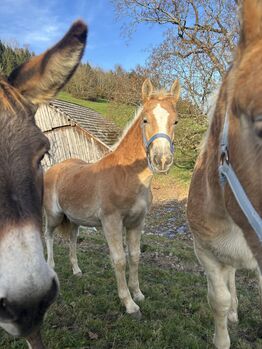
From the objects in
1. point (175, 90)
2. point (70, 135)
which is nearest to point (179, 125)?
point (70, 135)

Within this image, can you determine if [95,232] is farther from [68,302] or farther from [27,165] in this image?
[27,165]

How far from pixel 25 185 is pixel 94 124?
764 inches

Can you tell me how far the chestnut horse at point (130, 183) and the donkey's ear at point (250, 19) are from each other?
8.99 feet

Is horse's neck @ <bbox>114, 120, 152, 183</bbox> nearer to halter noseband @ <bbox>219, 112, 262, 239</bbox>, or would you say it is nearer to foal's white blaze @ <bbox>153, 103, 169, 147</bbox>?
foal's white blaze @ <bbox>153, 103, 169, 147</bbox>

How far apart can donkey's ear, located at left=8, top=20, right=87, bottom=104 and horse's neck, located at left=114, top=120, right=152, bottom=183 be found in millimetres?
2270

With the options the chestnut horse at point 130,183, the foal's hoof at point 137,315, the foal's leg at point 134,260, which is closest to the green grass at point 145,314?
the foal's hoof at point 137,315

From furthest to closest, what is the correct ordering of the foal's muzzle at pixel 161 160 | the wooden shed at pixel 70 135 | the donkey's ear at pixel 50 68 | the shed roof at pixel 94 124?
the shed roof at pixel 94 124 → the wooden shed at pixel 70 135 → the foal's muzzle at pixel 161 160 → the donkey's ear at pixel 50 68

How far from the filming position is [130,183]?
4.35 m

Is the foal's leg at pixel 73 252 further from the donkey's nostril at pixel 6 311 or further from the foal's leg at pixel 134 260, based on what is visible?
the donkey's nostril at pixel 6 311

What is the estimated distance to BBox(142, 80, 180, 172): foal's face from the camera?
13.6ft

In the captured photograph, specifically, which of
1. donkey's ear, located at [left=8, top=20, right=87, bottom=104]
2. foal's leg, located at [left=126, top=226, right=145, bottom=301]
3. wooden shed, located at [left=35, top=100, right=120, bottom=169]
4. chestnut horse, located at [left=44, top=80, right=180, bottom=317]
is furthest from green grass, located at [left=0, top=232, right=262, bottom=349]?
wooden shed, located at [left=35, top=100, right=120, bottom=169]

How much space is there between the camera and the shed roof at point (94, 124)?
19453 millimetres

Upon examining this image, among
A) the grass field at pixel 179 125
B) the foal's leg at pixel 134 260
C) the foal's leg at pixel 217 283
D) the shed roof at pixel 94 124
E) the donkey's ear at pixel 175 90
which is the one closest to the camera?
the foal's leg at pixel 217 283

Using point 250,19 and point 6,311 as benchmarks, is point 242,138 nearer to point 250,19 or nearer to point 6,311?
point 250,19
